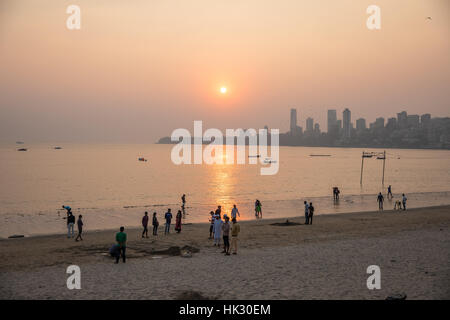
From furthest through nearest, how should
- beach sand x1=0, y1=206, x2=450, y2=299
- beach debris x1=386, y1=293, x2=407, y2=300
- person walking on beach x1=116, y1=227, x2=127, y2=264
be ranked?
1. person walking on beach x1=116, y1=227, x2=127, y2=264
2. beach sand x1=0, y1=206, x2=450, y2=299
3. beach debris x1=386, y1=293, x2=407, y2=300

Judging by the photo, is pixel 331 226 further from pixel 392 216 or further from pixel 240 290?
pixel 240 290

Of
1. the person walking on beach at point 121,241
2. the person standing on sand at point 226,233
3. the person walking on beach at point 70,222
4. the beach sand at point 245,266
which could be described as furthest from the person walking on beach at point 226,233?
the person walking on beach at point 70,222

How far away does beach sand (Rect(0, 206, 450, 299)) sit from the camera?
1080 centimetres

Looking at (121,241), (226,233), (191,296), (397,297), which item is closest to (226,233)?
(226,233)

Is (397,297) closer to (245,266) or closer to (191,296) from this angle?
(245,266)

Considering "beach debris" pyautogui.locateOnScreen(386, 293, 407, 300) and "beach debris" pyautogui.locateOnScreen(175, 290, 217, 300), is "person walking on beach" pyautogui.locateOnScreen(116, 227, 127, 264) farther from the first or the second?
"beach debris" pyautogui.locateOnScreen(386, 293, 407, 300)

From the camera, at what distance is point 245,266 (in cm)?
1370

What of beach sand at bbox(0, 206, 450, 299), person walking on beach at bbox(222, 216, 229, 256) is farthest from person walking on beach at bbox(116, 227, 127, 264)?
person walking on beach at bbox(222, 216, 229, 256)

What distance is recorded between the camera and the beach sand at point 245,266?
1080 centimetres

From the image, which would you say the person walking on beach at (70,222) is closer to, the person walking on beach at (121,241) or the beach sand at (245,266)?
the beach sand at (245,266)

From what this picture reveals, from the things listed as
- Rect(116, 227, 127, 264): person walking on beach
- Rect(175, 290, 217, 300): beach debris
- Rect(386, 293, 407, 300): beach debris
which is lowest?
Rect(175, 290, 217, 300): beach debris

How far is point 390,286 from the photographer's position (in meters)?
11.2

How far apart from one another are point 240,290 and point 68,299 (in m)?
4.85
